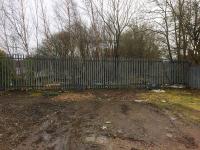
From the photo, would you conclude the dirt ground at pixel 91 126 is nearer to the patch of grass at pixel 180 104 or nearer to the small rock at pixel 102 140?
the small rock at pixel 102 140

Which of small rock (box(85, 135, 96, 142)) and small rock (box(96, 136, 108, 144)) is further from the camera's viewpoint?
small rock (box(85, 135, 96, 142))

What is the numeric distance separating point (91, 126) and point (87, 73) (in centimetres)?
959

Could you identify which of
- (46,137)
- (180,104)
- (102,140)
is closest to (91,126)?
(102,140)

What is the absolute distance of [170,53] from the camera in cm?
2372

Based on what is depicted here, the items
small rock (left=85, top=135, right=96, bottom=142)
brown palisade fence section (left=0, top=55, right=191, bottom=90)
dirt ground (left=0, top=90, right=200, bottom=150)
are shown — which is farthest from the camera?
brown palisade fence section (left=0, top=55, right=191, bottom=90)

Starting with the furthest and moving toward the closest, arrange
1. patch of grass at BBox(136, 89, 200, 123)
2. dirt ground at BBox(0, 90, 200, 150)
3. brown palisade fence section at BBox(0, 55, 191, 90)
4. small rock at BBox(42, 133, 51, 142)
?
brown palisade fence section at BBox(0, 55, 191, 90)
patch of grass at BBox(136, 89, 200, 123)
small rock at BBox(42, 133, 51, 142)
dirt ground at BBox(0, 90, 200, 150)

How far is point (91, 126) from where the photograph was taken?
931cm

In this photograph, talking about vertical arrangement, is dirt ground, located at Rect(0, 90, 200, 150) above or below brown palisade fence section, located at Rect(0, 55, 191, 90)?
below

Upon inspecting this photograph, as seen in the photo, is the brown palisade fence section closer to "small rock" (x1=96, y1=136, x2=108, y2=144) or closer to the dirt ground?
Answer: the dirt ground

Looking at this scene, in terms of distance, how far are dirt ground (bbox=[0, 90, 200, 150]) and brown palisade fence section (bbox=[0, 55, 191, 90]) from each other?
12.1 feet

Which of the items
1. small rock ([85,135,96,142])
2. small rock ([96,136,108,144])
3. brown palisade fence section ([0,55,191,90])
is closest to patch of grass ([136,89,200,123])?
brown palisade fence section ([0,55,191,90])

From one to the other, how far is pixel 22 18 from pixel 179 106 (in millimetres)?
16116

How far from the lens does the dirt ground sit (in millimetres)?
7700

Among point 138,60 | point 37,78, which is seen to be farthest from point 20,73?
point 138,60
